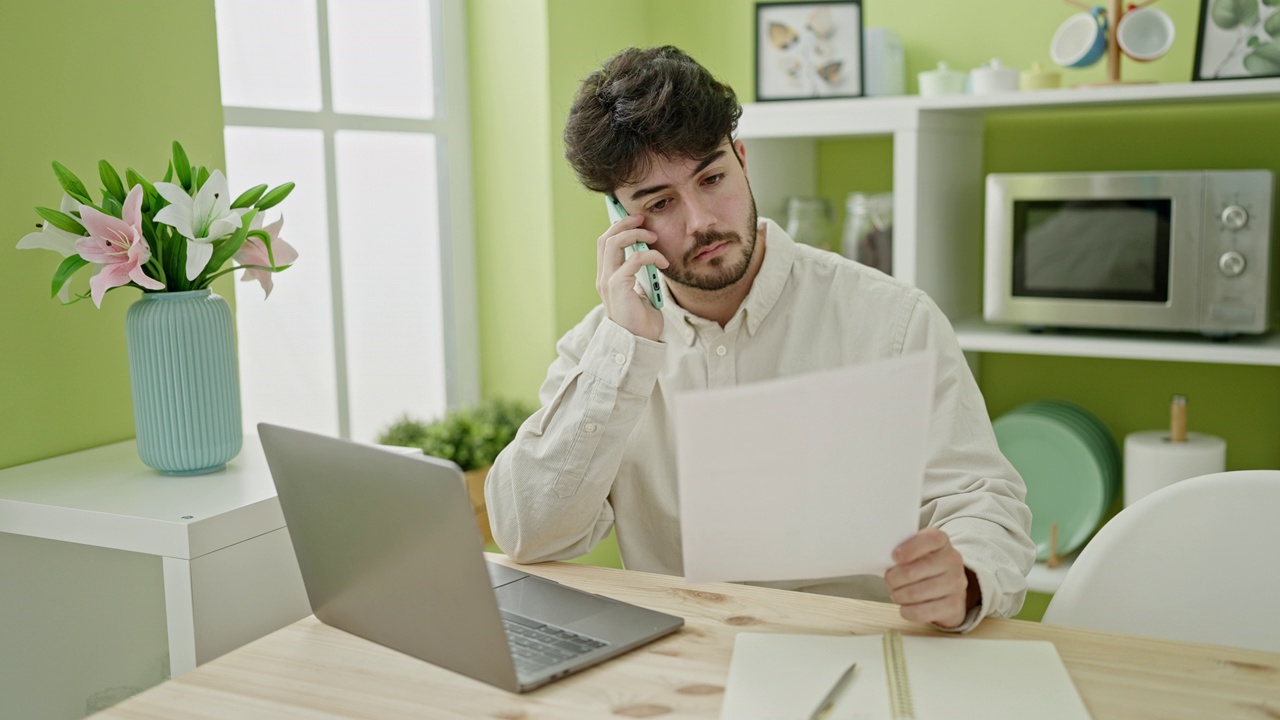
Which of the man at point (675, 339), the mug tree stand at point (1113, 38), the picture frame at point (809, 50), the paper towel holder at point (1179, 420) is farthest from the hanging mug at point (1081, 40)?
the man at point (675, 339)

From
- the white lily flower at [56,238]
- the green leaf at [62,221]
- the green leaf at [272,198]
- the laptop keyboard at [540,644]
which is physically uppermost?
the green leaf at [272,198]

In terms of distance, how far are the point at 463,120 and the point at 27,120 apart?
124 cm

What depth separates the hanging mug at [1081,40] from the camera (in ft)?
7.31

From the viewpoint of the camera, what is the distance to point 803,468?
35.7 inches

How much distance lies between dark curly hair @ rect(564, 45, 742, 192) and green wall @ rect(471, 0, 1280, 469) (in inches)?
42.6

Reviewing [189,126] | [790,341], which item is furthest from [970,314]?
[189,126]

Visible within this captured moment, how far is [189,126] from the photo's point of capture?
1789 millimetres

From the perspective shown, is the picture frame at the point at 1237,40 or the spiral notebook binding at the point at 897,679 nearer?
the spiral notebook binding at the point at 897,679

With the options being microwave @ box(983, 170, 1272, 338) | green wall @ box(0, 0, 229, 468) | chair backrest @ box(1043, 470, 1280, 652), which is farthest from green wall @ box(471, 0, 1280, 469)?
chair backrest @ box(1043, 470, 1280, 652)

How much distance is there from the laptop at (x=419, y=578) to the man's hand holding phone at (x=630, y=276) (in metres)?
0.37

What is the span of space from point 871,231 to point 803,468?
165 cm

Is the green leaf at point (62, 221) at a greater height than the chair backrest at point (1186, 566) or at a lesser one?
greater

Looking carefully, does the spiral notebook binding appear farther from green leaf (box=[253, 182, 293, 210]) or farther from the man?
green leaf (box=[253, 182, 293, 210])

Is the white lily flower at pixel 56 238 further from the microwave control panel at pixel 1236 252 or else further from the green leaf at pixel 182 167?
the microwave control panel at pixel 1236 252
